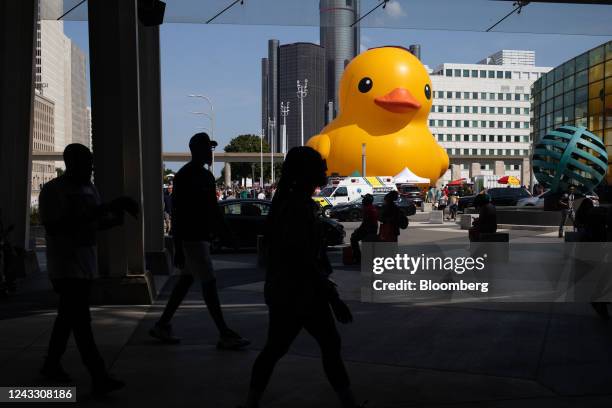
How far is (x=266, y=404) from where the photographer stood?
4855mm

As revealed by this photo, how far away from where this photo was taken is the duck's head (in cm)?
4491

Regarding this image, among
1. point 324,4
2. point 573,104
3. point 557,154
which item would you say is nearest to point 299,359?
point 324,4

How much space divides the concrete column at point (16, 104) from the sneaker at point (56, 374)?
7123 mm

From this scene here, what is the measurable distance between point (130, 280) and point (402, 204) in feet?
95.4

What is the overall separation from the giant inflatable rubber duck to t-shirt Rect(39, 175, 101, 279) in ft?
134

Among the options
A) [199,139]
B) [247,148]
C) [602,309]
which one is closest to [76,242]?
[199,139]

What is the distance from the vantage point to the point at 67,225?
4.85 metres

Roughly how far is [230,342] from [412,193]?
41020 millimetres

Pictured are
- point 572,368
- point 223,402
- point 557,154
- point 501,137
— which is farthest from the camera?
point 501,137

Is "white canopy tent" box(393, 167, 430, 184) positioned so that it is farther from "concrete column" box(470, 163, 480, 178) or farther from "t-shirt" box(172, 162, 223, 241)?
"concrete column" box(470, 163, 480, 178)

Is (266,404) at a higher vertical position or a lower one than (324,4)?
lower

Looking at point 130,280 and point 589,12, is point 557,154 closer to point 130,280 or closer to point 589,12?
point 589,12

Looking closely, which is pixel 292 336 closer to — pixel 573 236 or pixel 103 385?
pixel 103 385

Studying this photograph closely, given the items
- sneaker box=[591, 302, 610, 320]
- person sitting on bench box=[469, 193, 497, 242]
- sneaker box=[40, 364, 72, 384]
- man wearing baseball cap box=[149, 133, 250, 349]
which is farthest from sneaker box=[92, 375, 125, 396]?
person sitting on bench box=[469, 193, 497, 242]
